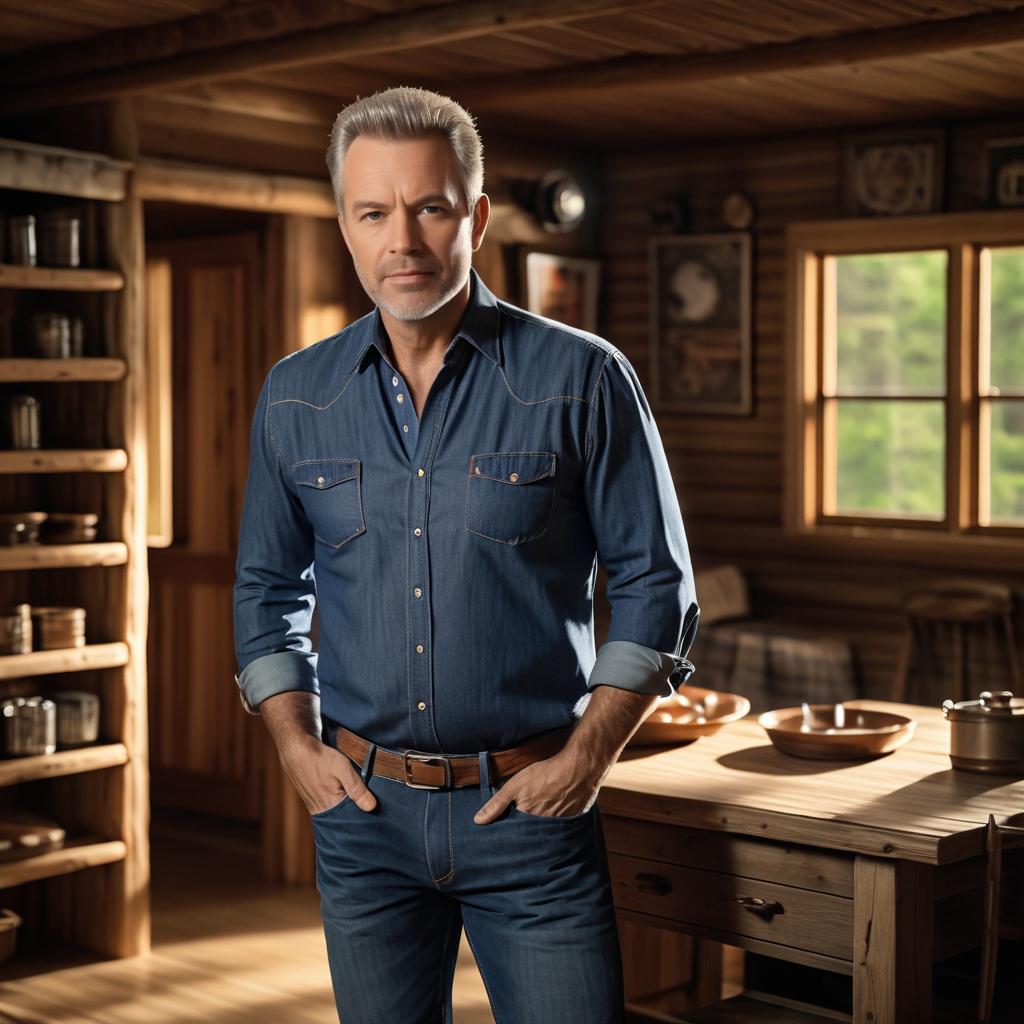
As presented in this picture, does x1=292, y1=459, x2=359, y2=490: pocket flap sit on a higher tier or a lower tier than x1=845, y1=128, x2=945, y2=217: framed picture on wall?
lower

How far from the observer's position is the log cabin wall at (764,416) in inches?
253

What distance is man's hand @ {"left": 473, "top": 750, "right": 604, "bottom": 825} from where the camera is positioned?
2.11 metres

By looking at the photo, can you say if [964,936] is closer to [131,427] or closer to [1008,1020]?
[1008,1020]

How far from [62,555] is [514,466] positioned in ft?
9.39

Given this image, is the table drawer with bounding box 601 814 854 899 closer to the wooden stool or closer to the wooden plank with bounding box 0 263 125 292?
the wooden plank with bounding box 0 263 125 292

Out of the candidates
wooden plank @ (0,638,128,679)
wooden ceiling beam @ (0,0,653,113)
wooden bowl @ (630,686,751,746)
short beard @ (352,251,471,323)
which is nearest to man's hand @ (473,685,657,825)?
short beard @ (352,251,471,323)

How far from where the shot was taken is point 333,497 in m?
2.22

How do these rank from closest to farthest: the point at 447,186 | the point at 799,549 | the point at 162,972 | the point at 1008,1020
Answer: the point at 447,186 < the point at 1008,1020 < the point at 162,972 < the point at 799,549

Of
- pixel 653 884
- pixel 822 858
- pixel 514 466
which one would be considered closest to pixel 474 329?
pixel 514 466

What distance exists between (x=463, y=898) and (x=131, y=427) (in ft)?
9.69

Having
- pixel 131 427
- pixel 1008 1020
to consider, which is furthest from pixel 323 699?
pixel 131 427

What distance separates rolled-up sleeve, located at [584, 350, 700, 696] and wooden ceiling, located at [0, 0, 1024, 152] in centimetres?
185

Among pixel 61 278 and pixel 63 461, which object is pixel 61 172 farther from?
pixel 63 461

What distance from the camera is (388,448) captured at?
7.21 ft
